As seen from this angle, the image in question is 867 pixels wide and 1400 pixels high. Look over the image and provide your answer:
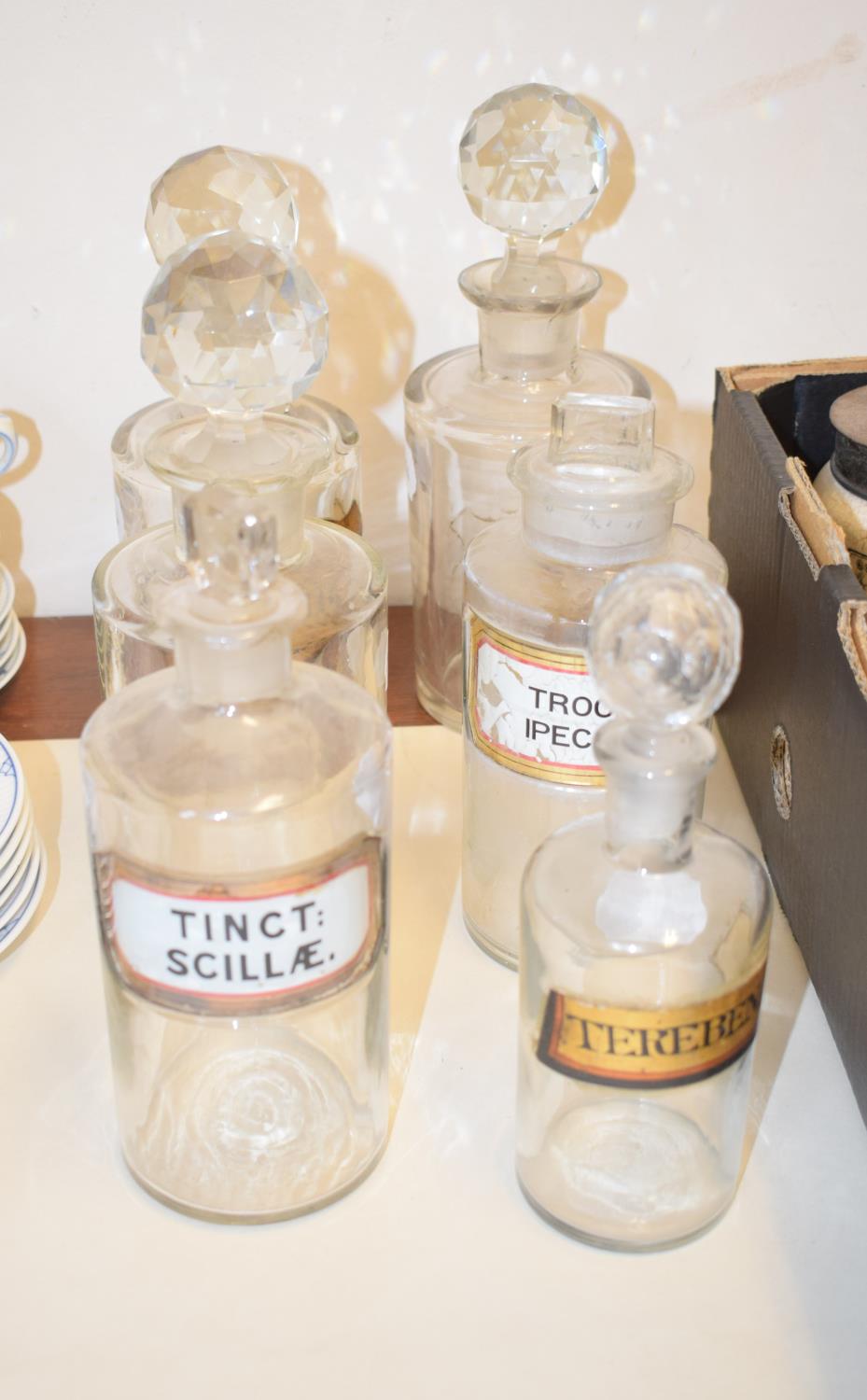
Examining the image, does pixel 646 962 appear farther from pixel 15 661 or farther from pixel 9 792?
pixel 15 661

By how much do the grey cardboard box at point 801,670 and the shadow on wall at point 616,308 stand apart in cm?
6

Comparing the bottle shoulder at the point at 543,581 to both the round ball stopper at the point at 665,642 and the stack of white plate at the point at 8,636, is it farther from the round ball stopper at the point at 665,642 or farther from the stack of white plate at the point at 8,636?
the stack of white plate at the point at 8,636

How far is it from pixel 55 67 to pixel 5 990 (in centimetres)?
43

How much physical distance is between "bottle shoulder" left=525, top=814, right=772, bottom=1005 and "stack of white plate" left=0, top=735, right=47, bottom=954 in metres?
0.23

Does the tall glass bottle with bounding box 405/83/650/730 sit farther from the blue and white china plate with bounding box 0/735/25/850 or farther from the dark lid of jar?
the blue and white china plate with bounding box 0/735/25/850

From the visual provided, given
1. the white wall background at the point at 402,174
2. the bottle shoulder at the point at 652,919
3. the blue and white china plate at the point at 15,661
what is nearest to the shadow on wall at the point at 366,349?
the white wall background at the point at 402,174

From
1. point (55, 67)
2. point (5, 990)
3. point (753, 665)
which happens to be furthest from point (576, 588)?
point (55, 67)

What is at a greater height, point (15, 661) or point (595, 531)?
point (595, 531)

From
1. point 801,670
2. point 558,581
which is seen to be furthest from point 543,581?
point 801,670

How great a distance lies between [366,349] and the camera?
31.5 inches

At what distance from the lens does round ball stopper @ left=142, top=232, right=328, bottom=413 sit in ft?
1.62

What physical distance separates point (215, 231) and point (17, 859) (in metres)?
0.27

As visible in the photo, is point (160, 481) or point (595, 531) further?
point (160, 481)

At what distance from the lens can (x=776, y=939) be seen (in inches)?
24.2
